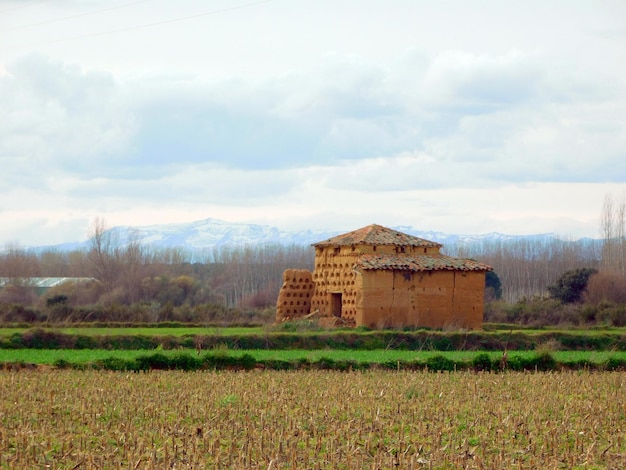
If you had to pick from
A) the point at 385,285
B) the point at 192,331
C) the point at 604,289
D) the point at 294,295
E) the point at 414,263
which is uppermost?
the point at 414,263

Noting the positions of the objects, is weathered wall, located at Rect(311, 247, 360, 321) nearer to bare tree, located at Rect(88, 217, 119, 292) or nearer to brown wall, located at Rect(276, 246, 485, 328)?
brown wall, located at Rect(276, 246, 485, 328)

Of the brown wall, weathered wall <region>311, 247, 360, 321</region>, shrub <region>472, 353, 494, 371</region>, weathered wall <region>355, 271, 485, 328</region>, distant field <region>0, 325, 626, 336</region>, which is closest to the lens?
shrub <region>472, 353, 494, 371</region>

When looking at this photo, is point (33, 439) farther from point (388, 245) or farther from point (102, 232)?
point (102, 232)

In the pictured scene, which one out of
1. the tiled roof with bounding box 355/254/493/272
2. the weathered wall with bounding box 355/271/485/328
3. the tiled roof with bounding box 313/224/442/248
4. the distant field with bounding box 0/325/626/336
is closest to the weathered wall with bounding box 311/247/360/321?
the tiled roof with bounding box 313/224/442/248

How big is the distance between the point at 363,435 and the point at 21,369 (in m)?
12.1

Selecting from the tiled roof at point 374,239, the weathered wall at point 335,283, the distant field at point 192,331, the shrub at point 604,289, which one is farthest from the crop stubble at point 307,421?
the shrub at point 604,289

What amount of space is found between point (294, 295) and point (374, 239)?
13.6 feet

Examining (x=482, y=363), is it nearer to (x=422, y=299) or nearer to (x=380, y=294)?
(x=380, y=294)

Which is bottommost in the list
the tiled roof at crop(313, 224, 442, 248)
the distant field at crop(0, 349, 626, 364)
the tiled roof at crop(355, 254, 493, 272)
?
the distant field at crop(0, 349, 626, 364)

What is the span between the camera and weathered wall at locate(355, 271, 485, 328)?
3631 centimetres

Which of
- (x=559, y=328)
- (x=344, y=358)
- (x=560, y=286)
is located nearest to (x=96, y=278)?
(x=560, y=286)

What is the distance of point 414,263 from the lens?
1483 inches

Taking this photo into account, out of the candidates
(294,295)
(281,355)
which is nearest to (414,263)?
(294,295)

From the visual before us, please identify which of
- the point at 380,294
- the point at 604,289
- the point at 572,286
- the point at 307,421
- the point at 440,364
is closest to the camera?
the point at 307,421
